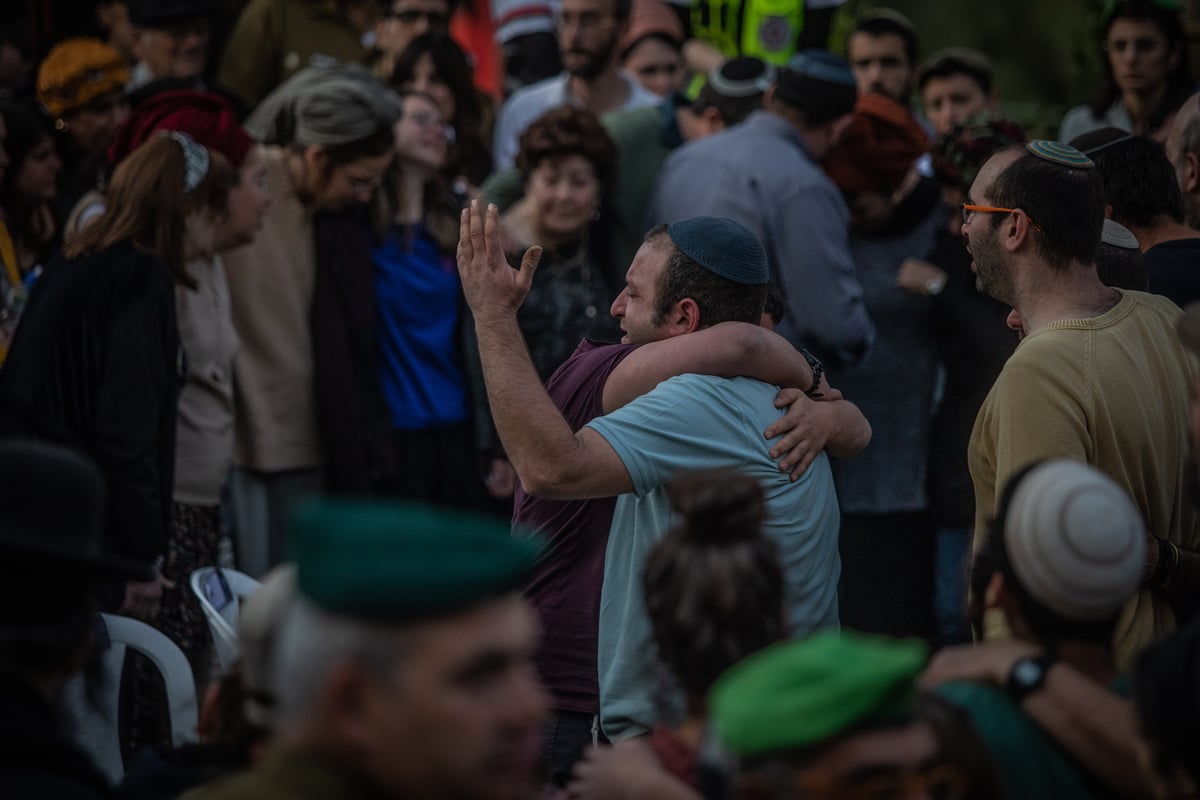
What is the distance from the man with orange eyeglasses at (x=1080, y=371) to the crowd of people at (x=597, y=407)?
0.01 meters

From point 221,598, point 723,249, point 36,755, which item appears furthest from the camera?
point 221,598

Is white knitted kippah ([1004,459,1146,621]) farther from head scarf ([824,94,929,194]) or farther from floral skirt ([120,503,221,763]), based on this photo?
head scarf ([824,94,929,194])

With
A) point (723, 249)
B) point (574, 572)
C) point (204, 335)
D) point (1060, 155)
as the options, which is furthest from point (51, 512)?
point (204, 335)

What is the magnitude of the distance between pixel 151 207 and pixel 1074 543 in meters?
3.58

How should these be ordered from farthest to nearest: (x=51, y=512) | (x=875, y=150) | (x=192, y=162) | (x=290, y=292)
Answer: (x=875, y=150), (x=290, y=292), (x=192, y=162), (x=51, y=512)

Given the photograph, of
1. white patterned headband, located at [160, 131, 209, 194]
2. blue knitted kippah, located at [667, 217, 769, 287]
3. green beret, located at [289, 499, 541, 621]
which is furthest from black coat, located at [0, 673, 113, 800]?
white patterned headband, located at [160, 131, 209, 194]

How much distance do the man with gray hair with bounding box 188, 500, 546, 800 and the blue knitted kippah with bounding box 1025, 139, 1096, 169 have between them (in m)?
2.26

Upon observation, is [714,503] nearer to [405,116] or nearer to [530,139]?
[530,139]

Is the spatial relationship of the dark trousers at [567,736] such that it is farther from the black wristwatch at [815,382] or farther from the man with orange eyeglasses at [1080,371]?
the man with orange eyeglasses at [1080,371]

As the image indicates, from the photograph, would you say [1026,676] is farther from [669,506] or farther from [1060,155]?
[1060,155]

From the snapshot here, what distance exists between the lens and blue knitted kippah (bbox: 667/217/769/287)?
3842 millimetres

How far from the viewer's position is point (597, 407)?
13.0 feet

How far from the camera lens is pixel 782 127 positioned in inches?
249

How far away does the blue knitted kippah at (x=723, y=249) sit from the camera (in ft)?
12.6
